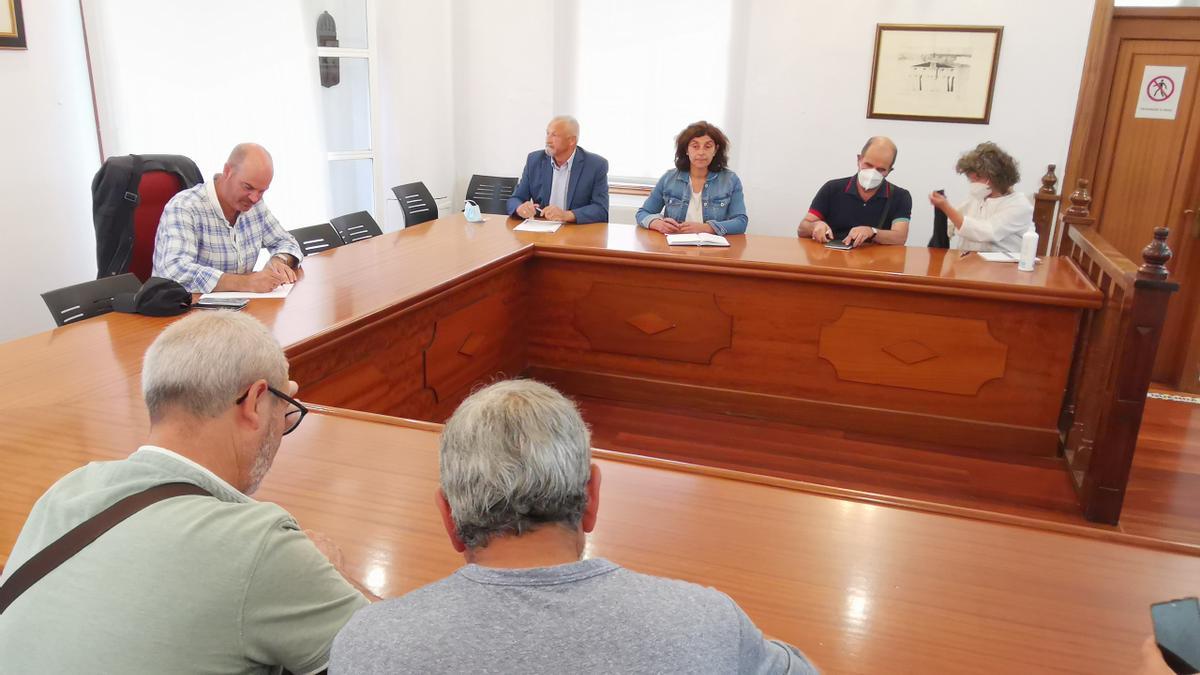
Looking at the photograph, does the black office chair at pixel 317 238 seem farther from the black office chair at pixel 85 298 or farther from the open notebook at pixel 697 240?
the open notebook at pixel 697 240

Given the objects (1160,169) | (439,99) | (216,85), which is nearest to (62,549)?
(216,85)

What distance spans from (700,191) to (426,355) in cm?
179

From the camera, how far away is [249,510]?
963 millimetres

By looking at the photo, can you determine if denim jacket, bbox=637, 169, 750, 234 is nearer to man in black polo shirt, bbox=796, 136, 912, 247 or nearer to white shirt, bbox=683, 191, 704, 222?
white shirt, bbox=683, 191, 704, 222

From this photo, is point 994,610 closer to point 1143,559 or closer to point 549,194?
point 1143,559

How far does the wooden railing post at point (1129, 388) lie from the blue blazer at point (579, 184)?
2.49 m

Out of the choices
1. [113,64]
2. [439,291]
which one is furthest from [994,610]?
[113,64]

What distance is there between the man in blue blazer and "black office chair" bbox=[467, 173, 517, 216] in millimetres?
1055

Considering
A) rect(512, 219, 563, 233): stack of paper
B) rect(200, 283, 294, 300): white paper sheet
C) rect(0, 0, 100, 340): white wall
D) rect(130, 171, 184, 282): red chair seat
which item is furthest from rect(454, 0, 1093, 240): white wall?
rect(200, 283, 294, 300): white paper sheet

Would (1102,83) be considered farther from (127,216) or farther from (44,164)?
(44,164)

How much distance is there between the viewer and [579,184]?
432 centimetres

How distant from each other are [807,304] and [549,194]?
1.65 metres

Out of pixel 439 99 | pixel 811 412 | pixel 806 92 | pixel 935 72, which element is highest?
pixel 935 72

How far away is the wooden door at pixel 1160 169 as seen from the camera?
4.55 metres
